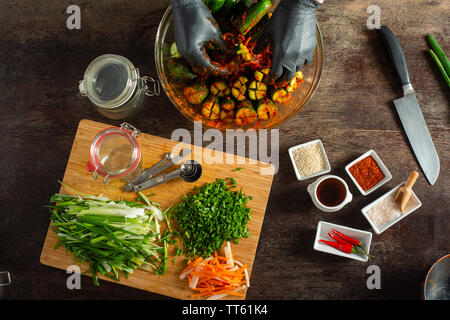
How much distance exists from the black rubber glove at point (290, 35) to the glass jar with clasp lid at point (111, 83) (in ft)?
2.08

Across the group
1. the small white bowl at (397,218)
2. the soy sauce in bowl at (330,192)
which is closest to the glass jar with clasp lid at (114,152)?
the soy sauce in bowl at (330,192)

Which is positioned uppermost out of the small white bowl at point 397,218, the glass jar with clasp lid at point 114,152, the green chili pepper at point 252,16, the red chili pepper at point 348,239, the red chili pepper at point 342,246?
the green chili pepper at point 252,16

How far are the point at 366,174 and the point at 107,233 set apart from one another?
132 centimetres

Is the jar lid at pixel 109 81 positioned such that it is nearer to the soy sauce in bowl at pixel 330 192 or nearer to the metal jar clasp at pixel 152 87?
the metal jar clasp at pixel 152 87

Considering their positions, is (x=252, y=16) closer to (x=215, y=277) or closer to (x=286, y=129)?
(x=286, y=129)

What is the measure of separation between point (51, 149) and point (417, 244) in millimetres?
2048

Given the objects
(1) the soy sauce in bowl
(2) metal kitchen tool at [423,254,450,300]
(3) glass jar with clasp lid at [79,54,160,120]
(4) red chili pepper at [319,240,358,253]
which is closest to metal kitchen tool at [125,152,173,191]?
(3) glass jar with clasp lid at [79,54,160,120]

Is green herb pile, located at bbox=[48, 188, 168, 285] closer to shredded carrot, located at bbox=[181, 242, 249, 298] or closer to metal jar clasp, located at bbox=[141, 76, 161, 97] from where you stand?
shredded carrot, located at bbox=[181, 242, 249, 298]

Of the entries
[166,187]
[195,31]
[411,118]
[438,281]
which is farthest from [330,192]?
[195,31]

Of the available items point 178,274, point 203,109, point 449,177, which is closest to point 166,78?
point 203,109

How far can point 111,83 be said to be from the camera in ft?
5.07

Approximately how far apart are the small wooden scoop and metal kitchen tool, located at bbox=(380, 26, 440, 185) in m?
0.18

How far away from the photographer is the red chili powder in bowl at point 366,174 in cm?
170
